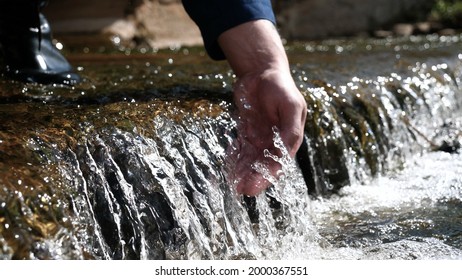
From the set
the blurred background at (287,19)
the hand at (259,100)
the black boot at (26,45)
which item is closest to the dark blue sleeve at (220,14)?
the hand at (259,100)

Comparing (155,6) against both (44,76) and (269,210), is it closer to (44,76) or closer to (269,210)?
(44,76)

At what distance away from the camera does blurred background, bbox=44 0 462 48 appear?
588 centimetres

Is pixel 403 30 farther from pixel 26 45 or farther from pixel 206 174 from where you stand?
pixel 206 174

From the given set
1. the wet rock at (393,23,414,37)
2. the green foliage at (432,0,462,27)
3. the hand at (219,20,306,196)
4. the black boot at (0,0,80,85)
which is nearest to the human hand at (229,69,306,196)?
the hand at (219,20,306,196)

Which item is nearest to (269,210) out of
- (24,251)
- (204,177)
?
(204,177)

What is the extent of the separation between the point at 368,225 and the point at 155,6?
4.24 m

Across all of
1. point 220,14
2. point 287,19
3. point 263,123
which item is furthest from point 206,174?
point 287,19

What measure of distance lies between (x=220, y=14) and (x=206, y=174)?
0.52 metres

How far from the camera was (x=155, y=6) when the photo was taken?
248 inches

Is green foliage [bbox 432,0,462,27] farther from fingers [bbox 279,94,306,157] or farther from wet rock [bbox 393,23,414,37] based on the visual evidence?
fingers [bbox 279,94,306,157]

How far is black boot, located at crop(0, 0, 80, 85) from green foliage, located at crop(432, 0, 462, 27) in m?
5.80

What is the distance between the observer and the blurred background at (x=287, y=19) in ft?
19.3

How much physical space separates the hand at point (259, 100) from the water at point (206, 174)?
57mm

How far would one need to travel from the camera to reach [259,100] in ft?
7.36
